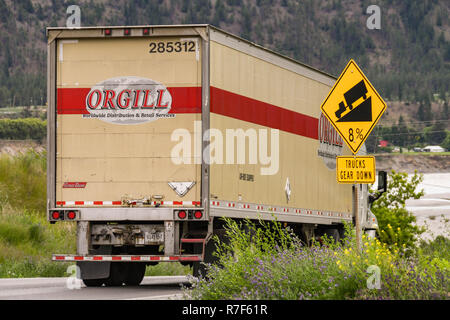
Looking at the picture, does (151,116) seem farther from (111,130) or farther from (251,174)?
(251,174)

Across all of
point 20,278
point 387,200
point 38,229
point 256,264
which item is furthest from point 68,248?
point 387,200

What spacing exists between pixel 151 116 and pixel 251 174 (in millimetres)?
2334

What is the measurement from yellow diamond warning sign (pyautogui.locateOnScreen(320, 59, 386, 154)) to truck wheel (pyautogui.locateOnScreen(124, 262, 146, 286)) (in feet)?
20.0

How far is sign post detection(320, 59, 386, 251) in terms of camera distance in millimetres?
13695

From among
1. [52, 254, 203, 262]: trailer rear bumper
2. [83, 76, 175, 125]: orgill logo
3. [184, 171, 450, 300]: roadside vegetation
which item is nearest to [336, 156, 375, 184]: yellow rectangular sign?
[184, 171, 450, 300]: roadside vegetation

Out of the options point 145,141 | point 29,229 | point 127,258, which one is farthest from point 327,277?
point 29,229

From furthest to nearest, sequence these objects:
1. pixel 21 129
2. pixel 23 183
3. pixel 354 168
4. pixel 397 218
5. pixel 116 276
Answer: pixel 21 129 → pixel 397 218 → pixel 23 183 → pixel 116 276 → pixel 354 168

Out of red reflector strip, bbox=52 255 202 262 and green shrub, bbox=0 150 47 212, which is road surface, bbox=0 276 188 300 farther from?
green shrub, bbox=0 150 47 212

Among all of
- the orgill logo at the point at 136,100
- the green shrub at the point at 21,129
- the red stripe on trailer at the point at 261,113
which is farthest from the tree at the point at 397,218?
the green shrub at the point at 21,129

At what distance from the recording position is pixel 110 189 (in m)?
16.8

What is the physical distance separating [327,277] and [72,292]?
19.8 feet

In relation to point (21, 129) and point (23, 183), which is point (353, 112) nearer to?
point (23, 183)

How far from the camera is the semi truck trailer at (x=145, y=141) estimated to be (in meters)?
16.4

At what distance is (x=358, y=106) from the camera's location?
14.0m
